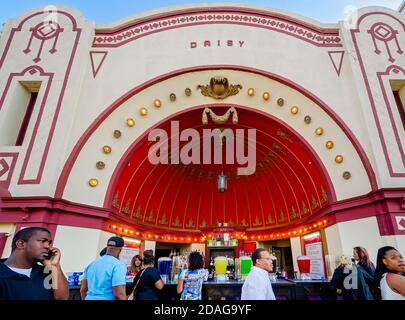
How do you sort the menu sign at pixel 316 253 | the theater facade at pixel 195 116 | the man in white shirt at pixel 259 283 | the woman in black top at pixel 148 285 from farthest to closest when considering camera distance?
1. the menu sign at pixel 316 253
2. the theater facade at pixel 195 116
3. the woman in black top at pixel 148 285
4. the man in white shirt at pixel 259 283

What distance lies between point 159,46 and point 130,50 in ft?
3.63

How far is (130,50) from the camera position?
8641 millimetres

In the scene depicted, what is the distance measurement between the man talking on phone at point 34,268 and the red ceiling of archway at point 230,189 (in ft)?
19.3

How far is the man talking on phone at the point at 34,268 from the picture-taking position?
1.57 metres

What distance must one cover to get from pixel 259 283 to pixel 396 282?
1272 mm

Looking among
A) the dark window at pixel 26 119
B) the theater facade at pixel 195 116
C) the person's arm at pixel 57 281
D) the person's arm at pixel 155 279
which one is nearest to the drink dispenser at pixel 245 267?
the person's arm at pixel 155 279

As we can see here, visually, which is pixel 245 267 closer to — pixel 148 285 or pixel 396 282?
pixel 148 285

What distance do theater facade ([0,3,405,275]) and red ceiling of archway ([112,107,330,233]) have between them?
0.07 m

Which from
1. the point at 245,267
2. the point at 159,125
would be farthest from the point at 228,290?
the point at 159,125

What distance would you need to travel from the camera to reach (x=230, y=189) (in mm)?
11078

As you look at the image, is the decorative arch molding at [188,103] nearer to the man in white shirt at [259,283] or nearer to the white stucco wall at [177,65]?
the white stucco wall at [177,65]

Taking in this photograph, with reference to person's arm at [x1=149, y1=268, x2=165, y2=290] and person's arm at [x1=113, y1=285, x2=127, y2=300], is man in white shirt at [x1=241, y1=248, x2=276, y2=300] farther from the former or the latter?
person's arm at [x1=113, y1=285, x2=127, y2=300]
